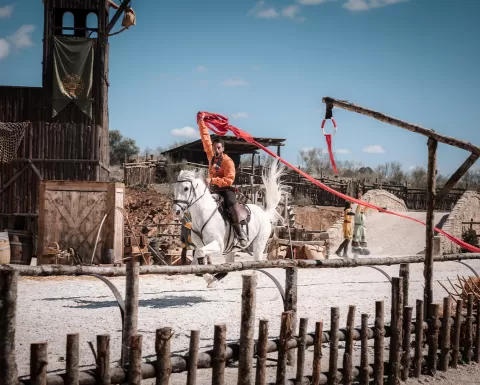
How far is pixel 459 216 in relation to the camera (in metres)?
23.1

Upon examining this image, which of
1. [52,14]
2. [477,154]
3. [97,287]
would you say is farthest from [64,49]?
[477,154]

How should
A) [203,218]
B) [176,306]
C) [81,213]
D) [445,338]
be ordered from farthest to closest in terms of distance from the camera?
[81,213]
[203,218]
[176,306]
[445,338]

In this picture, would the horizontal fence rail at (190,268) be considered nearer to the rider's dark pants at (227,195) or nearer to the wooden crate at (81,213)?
the rider's dark pants at (227,195)

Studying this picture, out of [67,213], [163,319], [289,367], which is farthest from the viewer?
[67,213]

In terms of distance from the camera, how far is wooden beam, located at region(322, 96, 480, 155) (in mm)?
5156

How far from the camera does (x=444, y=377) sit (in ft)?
16.4

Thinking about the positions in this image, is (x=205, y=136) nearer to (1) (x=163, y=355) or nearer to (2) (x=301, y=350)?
(2) (x=301, y=350)

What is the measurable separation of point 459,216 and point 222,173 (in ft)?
58.5

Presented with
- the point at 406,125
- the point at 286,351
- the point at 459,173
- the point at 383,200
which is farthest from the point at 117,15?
the point at 383,200

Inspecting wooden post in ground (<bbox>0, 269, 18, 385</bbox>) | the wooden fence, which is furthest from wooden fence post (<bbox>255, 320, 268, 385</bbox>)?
wooden post in ground (<bbox>0, 269, 18, 385</bbox>)

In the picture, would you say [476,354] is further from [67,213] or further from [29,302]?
[67,213]

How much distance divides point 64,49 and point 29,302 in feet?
41.1

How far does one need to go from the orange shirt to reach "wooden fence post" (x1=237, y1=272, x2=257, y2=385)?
4.92 metres

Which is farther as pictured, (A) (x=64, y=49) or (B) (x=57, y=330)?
(A) (x=64, y=49)
